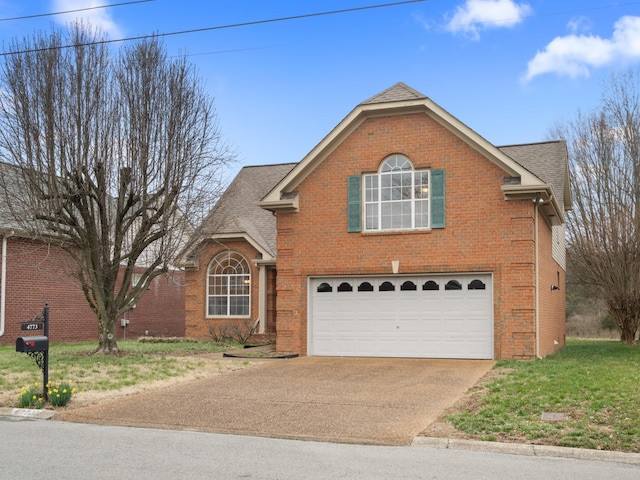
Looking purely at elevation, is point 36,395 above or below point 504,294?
below

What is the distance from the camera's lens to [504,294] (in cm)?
1748

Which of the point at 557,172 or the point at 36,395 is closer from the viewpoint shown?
the point at 36,395

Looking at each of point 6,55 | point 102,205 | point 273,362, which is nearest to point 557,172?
point 273,362

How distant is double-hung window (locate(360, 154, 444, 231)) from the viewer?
18406mm

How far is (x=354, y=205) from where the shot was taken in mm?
18922

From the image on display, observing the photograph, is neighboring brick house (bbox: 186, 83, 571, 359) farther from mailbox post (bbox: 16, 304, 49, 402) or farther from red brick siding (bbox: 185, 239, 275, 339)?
mailbox post (bbox: 16, 304, 49, 402)

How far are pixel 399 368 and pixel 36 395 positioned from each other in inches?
318

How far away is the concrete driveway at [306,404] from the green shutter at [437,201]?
4.01 meters

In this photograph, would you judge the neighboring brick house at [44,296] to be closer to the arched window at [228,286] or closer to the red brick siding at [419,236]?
the arched window at [228,286]

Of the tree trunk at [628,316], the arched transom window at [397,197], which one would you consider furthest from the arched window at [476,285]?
the tree trunk at [628,316]

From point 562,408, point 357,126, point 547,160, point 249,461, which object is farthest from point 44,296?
point 562,408

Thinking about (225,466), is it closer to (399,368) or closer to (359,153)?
(399,368)

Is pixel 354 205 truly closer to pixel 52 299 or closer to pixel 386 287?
pixel 386 287

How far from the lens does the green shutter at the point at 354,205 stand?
18859 millimetres
